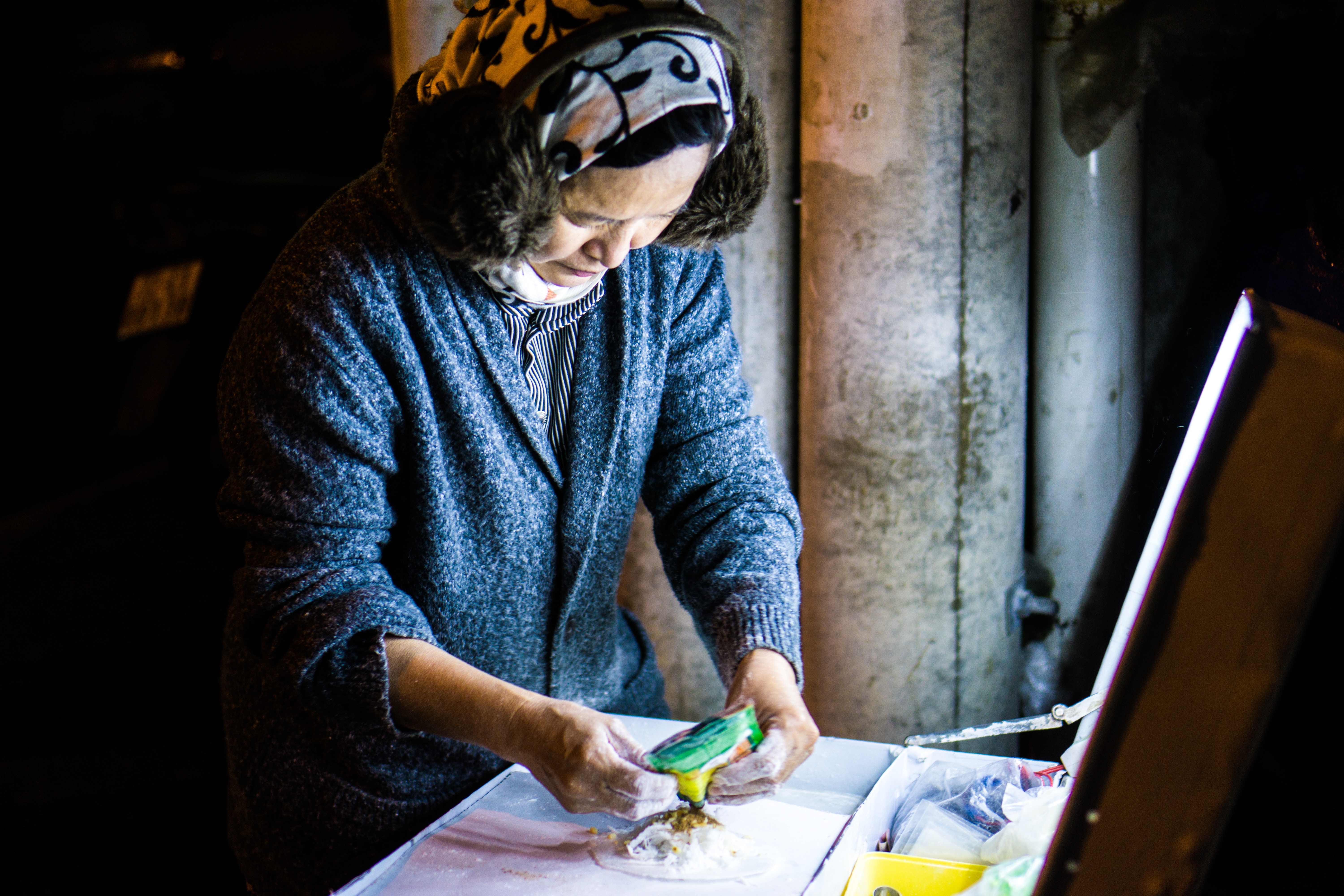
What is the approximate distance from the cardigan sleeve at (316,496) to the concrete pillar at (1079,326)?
1.54 meters

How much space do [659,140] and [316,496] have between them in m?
0.58

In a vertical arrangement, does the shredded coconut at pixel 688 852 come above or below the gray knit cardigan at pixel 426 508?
below

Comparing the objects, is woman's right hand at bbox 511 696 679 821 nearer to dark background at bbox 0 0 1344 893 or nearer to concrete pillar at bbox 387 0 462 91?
dark background at bbox 0 0 1344 893

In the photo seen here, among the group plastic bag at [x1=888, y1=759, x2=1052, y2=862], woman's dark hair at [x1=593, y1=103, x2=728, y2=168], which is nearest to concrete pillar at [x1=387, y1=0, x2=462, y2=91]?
woman's dark hair at [x1=593, y1=103, x2=728, y2=168]

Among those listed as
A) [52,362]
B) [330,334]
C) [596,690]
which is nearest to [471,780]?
[596,690]

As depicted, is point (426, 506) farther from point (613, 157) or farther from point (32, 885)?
point (32, 885)

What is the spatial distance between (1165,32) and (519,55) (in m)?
1.53

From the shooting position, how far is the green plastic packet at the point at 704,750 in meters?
1.11

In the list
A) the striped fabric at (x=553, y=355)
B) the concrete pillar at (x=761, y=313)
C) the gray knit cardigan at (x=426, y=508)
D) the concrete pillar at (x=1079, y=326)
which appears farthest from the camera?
the concrete pillar at (x=761, y=313)

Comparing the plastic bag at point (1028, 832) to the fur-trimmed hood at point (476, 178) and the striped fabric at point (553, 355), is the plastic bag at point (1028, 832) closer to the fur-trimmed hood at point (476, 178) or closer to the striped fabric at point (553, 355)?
the striped fabric at point (553, 355)

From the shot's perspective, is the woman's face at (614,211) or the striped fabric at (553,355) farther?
the striped fabric at (553,355)

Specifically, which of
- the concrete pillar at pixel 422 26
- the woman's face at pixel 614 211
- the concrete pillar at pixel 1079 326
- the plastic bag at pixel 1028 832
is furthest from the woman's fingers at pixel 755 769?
the concrete pillar at pixel 422 26

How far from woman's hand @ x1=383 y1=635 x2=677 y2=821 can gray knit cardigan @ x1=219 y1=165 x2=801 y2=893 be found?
3 cm

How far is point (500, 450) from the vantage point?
135 centimetres
